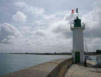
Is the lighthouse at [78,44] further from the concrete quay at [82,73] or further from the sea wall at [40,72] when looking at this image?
the sea wall at [40,72]

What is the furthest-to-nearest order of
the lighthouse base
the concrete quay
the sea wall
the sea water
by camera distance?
the sea water < the lighthouse base < the concrete quay < the sea wall

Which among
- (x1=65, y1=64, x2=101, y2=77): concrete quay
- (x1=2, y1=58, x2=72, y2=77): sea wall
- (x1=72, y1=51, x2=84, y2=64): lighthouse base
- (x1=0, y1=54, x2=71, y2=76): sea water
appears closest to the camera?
(x1=2, y1=58, x2=72, y2=77): sea wall

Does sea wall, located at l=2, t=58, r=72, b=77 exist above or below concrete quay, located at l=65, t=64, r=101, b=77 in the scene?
above

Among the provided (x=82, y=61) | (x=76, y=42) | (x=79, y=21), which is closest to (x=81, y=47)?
(x=76, y=42)

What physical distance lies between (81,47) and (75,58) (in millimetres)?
1713

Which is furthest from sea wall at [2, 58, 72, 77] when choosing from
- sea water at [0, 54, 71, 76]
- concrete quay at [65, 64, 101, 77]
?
sea water at [0, 54, 71, 76]

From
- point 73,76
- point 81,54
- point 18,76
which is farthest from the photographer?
point 81,54

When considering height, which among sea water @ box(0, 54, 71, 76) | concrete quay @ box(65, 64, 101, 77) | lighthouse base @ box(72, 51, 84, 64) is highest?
lighthouse base @ box(72, 51, 84, 64)

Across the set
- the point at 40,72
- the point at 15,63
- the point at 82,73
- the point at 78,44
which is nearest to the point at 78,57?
the point at 78,44

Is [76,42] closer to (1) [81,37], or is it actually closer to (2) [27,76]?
(1) [81,37]

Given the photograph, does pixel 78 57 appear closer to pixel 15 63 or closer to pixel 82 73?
pixel 82 73

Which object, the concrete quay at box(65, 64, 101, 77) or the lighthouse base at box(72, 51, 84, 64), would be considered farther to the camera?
the lighthouse base at box(72, 51, 84, 64)

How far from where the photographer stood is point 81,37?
47.1ft

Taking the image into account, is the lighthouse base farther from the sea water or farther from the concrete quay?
the sea water
